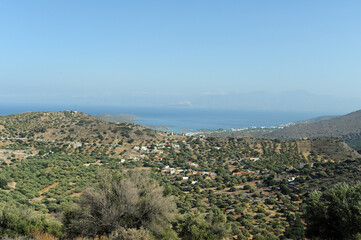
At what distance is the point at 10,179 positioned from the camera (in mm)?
25016

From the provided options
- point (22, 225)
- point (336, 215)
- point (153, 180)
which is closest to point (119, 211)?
point (153, 180)

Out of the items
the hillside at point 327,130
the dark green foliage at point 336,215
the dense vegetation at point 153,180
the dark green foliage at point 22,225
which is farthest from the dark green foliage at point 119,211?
the hillside at point 327,130

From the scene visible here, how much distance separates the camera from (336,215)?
33.9 feet

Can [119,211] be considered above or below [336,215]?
above

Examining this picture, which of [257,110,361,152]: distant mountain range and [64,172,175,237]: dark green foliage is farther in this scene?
[257,110,361,152]: distant mountain range

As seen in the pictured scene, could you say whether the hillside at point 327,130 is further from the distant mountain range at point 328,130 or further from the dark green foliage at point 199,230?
the dark green foliage at point 199,230

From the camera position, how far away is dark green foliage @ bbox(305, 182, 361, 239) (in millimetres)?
9422

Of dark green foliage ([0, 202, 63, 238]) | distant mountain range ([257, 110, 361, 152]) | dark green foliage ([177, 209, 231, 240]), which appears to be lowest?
distant mountain range ([257, 110, 361, 152])

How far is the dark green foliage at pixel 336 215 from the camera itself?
30.9 feet

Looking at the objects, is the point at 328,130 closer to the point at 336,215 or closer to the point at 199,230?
the point at 336,215

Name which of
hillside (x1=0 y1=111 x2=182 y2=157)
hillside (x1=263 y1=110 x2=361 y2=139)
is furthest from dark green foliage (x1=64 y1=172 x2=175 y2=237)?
hillside (x1=263 y1=110 x2=361 y2=139)

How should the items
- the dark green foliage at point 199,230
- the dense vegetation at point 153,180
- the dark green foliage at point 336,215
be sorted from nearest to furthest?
the dark green foliage at point 336,215 → the dense vegetation at point 153,180 → the dark green foliage at point 199,230

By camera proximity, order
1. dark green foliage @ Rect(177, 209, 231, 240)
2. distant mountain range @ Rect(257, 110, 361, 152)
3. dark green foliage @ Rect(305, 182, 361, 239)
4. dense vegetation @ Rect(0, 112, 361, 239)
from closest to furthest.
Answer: dark green foliage @ Rect(305, 182, 361, 239), dense vegetation @ Rect(0, 112, 361, 239), dark green foliage @ Rect(177, 209, 231, 240), distant mountain range @ Rect(257, 110, 361, 152)

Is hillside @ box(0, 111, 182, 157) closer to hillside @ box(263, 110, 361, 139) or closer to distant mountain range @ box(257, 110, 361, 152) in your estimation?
distant mountain range @ box(257, 110, 361, 152)
